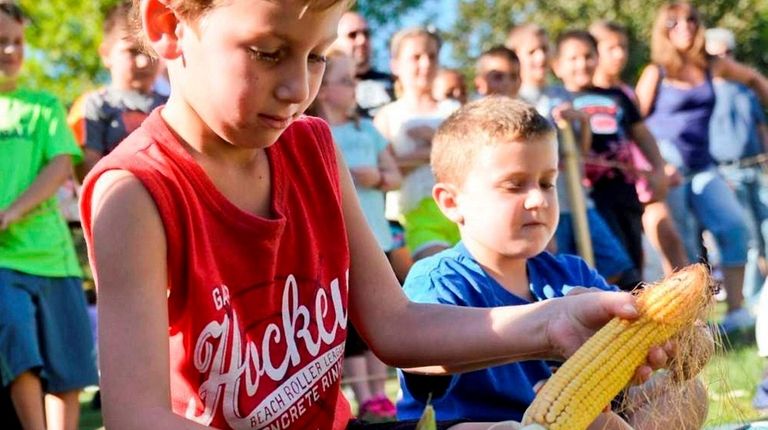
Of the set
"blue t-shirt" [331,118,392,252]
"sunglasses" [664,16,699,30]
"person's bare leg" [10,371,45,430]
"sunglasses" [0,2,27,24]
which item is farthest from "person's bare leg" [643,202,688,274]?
"person's bare leg" [10,371,45,430]

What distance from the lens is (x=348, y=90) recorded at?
6504 mm

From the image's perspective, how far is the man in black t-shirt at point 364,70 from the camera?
7.62 meters

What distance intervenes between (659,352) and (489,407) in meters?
0.88

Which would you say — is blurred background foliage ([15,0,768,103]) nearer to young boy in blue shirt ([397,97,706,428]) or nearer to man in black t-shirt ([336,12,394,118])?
man in black t-shirt ([336,12,394,118])

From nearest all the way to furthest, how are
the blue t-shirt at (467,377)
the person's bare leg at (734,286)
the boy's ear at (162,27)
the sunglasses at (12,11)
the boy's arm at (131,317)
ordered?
the boy's arm at (131,317) → the boy's ear at (162,27) → the blue t-shirt at (467,377) → the sunglasses at (12,11) → the person's bare leg at (734,286)

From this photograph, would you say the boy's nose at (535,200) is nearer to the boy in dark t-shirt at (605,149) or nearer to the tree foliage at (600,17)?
the boy in dark t-shirt at (605,149)

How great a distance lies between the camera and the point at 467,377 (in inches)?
121

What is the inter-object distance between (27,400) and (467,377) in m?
2.54

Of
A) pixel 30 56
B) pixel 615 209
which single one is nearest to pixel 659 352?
pixel 615 209

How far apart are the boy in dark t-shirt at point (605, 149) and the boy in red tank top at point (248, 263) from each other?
5.04 metres

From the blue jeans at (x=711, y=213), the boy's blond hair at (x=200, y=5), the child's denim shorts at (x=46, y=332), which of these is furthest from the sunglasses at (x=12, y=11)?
the blue jeans at (x=711, y=213)

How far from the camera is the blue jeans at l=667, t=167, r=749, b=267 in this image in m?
8.38

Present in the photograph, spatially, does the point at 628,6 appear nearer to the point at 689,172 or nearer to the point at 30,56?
the point at 30,56

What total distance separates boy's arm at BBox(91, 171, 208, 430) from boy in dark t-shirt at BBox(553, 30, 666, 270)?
5.58 metres
